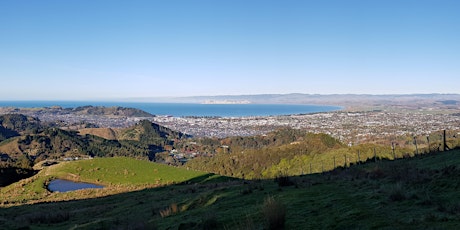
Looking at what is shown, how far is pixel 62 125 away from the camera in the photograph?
184875mm

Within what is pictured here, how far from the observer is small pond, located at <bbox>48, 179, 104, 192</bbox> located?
124 ft

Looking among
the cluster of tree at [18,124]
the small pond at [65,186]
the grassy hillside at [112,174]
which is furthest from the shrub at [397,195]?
the cluster of tree at [18,124]

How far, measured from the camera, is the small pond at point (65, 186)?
37812mm

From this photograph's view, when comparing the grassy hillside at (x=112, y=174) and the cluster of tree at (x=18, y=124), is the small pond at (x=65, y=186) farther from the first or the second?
the cluster of tree at (x=18, y=124)

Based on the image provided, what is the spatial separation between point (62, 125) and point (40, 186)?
6381 inches

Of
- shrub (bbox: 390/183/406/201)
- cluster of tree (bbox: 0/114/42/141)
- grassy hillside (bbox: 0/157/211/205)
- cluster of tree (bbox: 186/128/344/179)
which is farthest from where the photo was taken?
cluster of tree (bbox: 0/114/42/141)

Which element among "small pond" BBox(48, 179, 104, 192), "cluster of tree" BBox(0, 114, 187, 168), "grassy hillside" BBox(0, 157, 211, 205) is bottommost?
"cluster of tree" BBox(0, 114, 187, 168)

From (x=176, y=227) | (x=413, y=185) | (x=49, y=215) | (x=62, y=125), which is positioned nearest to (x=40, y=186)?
(x=49, y=215)

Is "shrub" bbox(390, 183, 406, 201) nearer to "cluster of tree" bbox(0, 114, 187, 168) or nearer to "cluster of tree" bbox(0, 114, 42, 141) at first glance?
"cluster of tree" bbox(0, 114, 187, 168)

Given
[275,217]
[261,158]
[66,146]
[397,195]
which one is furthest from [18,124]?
[397,195]

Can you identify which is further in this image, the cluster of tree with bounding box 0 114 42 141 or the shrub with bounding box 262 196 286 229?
the cluster of tree with bounding box 0 114 42 141

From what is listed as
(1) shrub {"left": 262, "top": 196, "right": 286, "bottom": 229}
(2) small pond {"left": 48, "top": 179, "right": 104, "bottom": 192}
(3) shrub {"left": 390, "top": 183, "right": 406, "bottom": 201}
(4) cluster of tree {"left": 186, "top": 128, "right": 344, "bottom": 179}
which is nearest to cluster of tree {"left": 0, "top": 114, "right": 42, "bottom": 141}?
(4) cluster of tree {"left": 186, "top": 128, "right": 344, "bottom": 179}

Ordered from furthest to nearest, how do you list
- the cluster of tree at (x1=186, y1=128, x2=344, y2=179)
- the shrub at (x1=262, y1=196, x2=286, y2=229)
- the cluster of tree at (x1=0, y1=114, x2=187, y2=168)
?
the cluster of tree at (x1=0, y1=114, x2=187, y2=168) → the cluster of tree at (x1=186, y1=128, x2=344, y2=179) → the shrub at (x1=262, y1=196, x2=286, y2=229)

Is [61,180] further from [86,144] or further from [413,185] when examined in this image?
[86,144]
